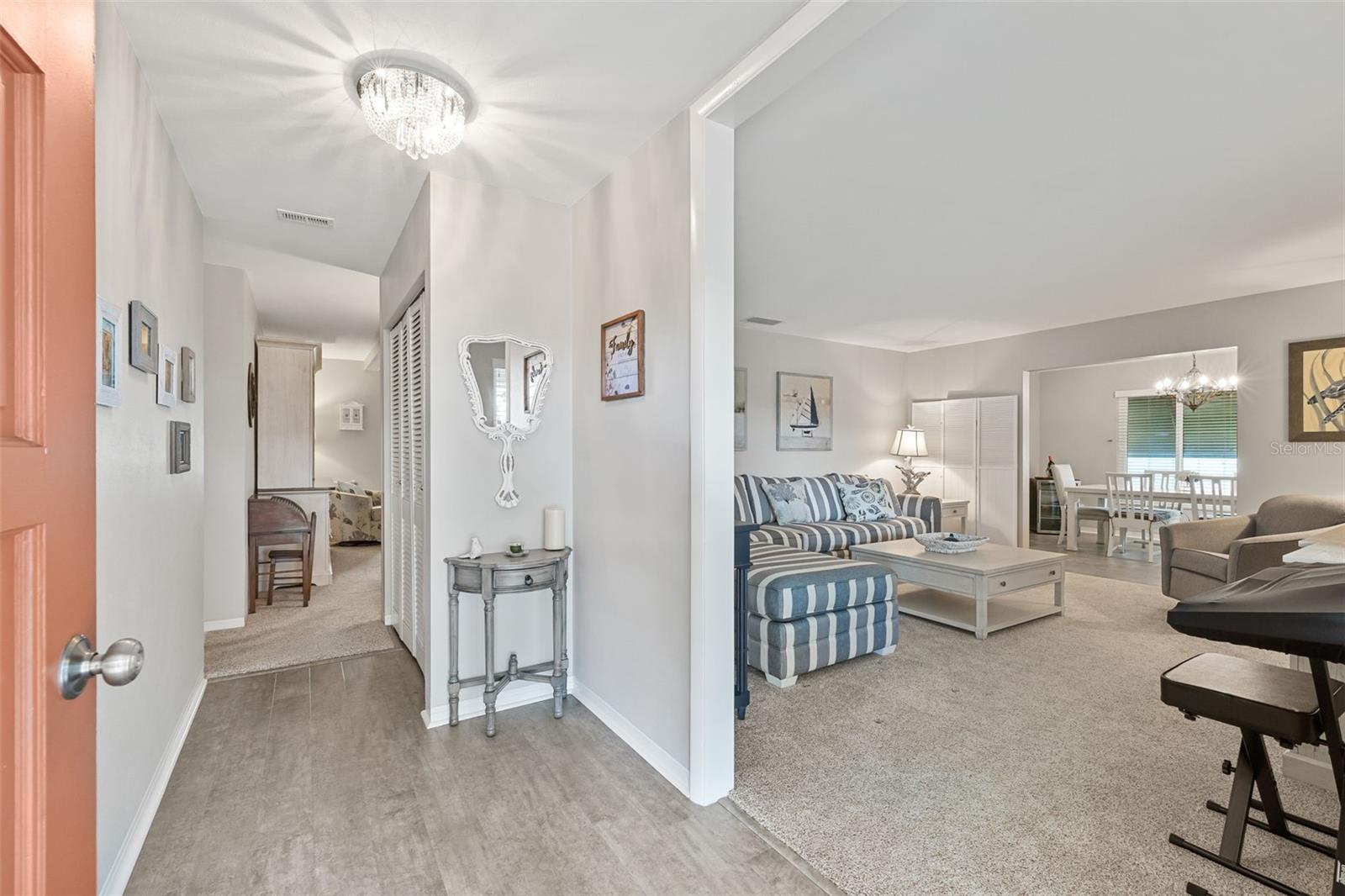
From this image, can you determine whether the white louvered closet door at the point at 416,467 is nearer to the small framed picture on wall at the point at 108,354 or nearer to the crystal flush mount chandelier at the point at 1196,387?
the small framed picture on wall at the point at 108,354

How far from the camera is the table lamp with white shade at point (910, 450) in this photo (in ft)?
24.0

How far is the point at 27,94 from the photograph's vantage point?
671 mm

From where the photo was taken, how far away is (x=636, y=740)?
8.07ft

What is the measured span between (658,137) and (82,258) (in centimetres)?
195

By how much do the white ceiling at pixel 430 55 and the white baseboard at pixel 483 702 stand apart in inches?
91.7

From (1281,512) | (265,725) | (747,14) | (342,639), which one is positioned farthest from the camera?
(1281,512)

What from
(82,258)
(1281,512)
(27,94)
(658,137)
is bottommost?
(1281,512)

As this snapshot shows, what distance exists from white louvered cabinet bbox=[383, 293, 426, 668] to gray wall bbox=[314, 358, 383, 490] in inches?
197

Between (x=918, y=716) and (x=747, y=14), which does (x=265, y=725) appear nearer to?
(x=918, y=716)

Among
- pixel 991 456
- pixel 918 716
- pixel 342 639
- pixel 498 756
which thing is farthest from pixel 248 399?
pixel 991 456

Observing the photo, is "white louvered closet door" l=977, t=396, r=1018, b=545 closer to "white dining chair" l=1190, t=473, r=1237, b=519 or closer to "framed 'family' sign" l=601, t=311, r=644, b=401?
"white dining chair" l=1190, t=473, r=1237, b=519

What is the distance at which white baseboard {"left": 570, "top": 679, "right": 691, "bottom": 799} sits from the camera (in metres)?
2.18

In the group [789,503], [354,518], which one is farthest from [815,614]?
[354,518]

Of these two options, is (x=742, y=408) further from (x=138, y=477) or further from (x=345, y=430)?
(x=345, y=430)
